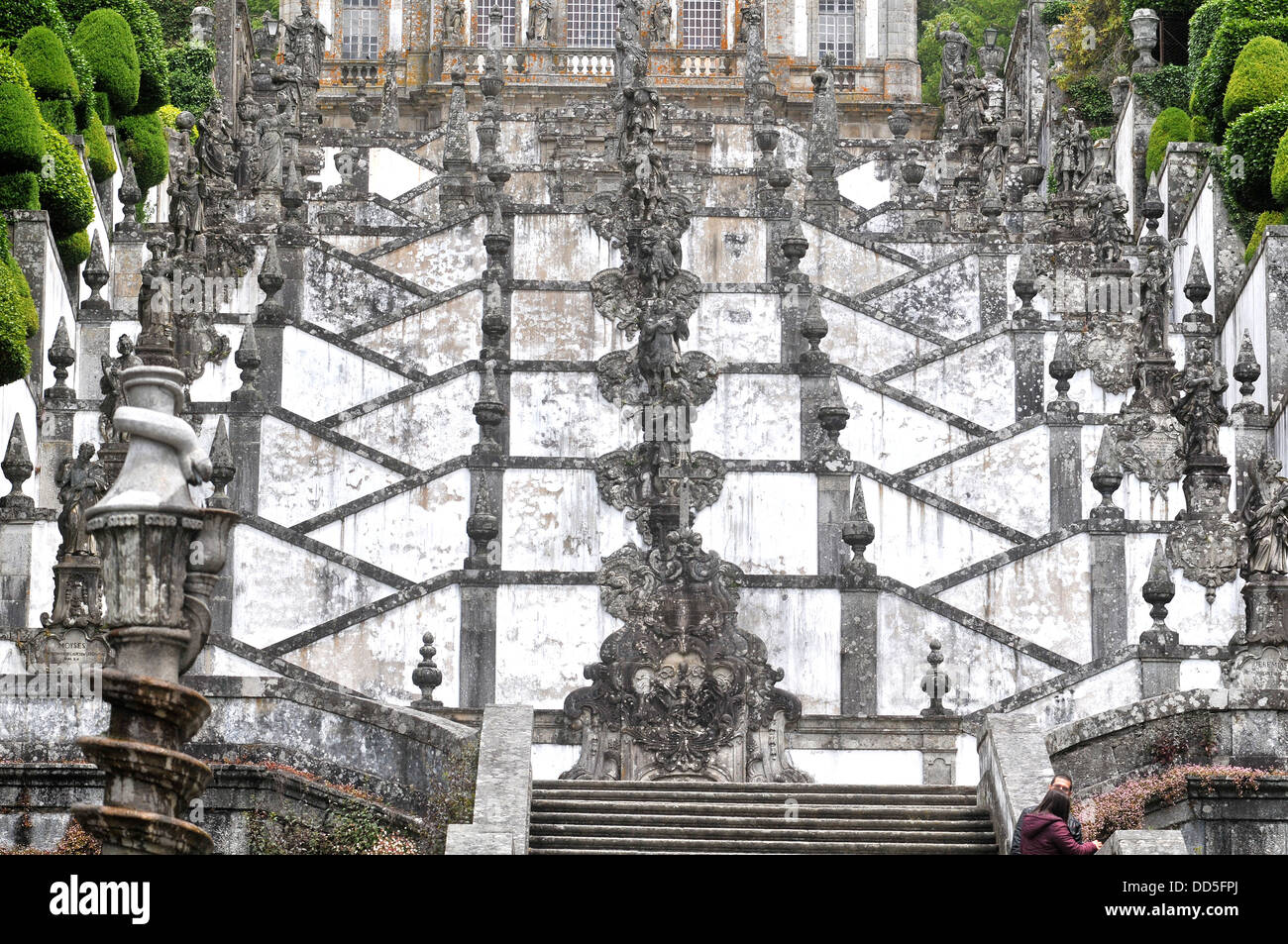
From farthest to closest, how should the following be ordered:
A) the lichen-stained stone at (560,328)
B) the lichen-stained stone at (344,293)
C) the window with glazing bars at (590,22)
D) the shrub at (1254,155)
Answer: the window with glazing bars at (590,22), the shrub at (1254,155), the lichen-stained stone at (344,293), the lichen-stained stone at (560,328)

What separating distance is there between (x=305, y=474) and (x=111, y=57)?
565 inches

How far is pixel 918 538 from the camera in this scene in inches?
1210

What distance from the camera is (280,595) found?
29.1 meters

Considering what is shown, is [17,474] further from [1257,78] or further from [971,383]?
[1257,78]

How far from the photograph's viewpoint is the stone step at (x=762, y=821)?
20.4 m

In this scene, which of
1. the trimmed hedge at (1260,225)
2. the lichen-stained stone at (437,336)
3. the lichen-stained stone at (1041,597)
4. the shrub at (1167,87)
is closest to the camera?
the lichen-stained stone at (1041,597)

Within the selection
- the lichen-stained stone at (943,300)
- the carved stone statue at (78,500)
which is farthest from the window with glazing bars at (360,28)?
the carved stone statue at (78,500)

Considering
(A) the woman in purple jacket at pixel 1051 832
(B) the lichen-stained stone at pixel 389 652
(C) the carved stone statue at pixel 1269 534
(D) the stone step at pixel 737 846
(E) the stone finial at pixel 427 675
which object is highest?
(C) the carved stone statue at pixel 1269 534

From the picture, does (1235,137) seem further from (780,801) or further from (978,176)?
(780,801)

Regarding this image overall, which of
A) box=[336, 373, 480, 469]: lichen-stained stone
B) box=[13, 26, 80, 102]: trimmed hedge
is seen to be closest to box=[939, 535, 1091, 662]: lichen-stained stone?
box=[336, 373, 480, 469]: lichen-stained stone

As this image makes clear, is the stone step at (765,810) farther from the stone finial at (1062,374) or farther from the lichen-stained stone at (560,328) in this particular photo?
the lichen-stained stone at (560,328)

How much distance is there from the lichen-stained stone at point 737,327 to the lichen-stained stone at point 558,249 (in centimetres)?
256

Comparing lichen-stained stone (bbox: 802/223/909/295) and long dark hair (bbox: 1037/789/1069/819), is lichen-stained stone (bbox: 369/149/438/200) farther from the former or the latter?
long dark hair (bbox: 1037/789/1069/819)

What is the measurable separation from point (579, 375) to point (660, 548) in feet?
23.7
